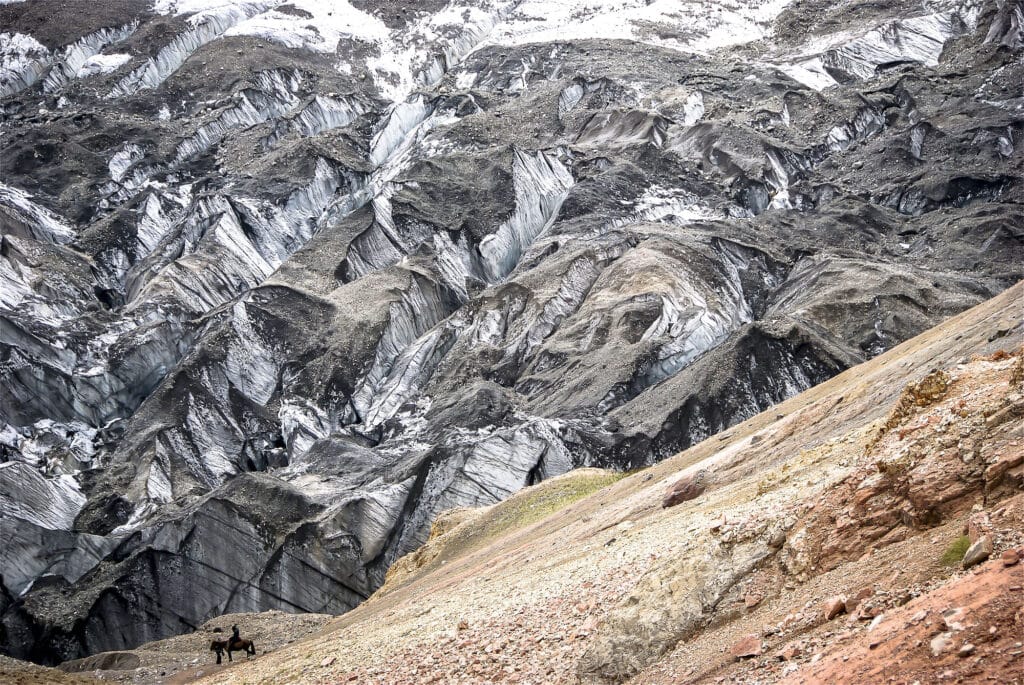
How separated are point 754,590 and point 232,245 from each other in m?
83.7

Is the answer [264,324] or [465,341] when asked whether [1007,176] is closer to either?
[465,341]

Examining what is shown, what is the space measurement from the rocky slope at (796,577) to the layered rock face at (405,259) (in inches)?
1076

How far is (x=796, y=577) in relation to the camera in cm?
1345

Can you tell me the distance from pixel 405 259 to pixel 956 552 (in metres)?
75.0

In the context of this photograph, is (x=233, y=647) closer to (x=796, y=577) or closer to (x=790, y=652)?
(x=796, y=577)

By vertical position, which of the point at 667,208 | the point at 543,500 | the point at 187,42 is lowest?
the point at 543,500

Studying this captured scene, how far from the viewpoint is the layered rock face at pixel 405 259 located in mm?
51812

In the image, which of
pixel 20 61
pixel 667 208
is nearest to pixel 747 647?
pixel 667 208

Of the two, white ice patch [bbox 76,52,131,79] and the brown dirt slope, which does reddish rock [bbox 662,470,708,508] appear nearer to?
the brown dirt slope

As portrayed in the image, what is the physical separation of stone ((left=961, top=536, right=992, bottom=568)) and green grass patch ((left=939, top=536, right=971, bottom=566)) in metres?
0.38

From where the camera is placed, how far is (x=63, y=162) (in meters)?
106

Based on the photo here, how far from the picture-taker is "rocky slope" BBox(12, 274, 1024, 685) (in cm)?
1016

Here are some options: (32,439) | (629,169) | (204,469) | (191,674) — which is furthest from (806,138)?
(191,674)

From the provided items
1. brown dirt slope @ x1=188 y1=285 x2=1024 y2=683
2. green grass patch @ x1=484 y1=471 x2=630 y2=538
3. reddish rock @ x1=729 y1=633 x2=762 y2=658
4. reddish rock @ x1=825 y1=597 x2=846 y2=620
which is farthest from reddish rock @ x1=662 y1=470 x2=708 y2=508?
reddish rock @ x1=825 y1=597 x2=846 y2=620
